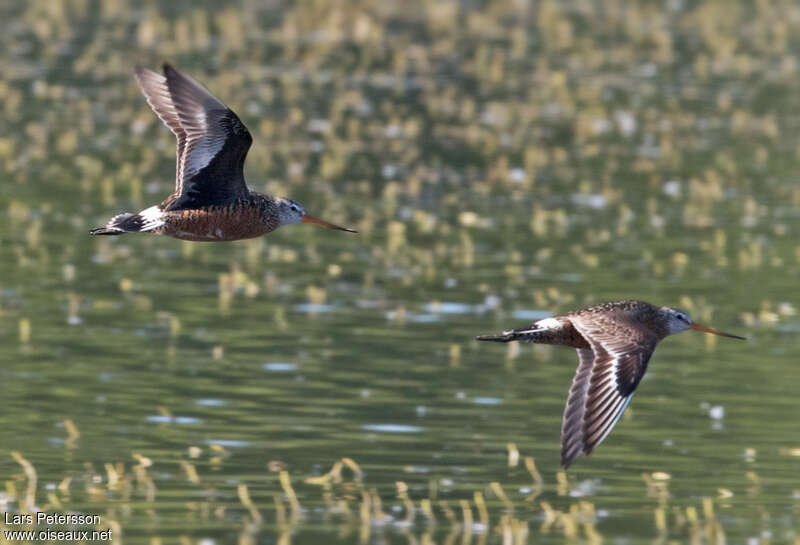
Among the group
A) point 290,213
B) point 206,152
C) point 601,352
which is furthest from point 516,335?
point 206,152

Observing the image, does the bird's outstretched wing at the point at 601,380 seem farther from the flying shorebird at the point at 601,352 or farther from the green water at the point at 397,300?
the green water at the point at 397,300

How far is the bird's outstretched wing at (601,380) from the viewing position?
1380cm

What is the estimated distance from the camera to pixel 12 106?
1756 inches

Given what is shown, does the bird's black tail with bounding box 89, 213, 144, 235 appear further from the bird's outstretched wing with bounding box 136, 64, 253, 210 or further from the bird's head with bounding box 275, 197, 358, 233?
the bird's head with bounding box 275, 197, 358, 233

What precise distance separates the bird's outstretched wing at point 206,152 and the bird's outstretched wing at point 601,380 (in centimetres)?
285

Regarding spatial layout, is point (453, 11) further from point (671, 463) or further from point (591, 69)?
point (671, 463)

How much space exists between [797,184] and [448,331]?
52.2 ft

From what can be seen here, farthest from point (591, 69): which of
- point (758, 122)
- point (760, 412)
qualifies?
point (760, 412)

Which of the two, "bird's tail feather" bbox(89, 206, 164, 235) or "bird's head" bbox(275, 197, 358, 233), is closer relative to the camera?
"bird's tail feather" bbox(89, 206, 164, 235)

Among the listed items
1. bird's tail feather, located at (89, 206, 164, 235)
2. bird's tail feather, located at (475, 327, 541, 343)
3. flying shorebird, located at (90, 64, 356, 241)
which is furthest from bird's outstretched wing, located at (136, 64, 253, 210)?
bird's tail feather, located at (475, 327, 541, 343)

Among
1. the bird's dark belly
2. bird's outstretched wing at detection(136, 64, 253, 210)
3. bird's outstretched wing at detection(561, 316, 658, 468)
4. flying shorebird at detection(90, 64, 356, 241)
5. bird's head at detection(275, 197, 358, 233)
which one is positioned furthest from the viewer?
bird's head at detection(275, 197, 358, 233)

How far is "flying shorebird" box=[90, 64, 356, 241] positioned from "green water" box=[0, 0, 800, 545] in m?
2.18

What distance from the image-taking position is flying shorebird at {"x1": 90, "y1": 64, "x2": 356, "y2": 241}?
15320mm

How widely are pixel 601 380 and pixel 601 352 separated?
1.05 ft
